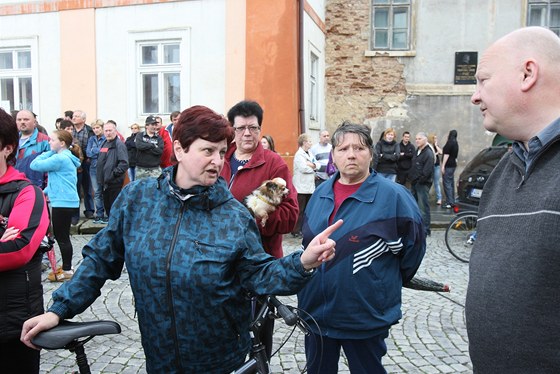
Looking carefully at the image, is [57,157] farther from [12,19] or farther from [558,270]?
[12,19]

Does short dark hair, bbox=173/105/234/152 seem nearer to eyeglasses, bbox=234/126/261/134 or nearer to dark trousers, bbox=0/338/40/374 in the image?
eyeglasses, bbox=234/126/261/134

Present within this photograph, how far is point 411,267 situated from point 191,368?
1482mm

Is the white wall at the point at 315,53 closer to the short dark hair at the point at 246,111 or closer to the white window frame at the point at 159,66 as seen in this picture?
the white window frame at the point at 159,66

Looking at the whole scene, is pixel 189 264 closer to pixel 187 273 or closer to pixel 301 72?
pixel 187 273

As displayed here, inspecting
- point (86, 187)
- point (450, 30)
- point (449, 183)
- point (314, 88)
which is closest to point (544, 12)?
point (450, 30)

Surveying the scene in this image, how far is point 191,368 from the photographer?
218 centimetres

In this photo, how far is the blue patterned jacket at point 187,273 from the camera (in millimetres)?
2123

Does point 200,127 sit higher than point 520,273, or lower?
higher

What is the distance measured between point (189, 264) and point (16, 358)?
1.30 m

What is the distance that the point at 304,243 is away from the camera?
319cm

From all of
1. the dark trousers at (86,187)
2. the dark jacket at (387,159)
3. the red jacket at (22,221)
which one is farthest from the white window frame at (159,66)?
the red jacket at (22,221)

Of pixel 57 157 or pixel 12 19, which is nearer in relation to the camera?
pixel 57 157

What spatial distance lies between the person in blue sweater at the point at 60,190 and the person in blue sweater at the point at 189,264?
184 inches

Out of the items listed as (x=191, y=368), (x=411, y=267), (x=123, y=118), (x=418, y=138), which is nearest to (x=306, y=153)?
(x=418, y=138)
